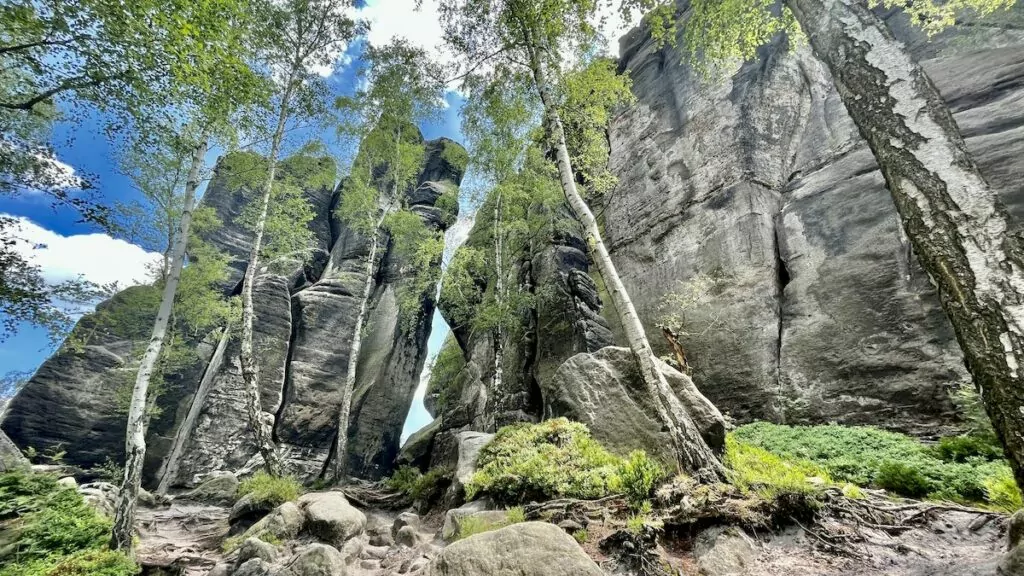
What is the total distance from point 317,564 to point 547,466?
3.56 meters

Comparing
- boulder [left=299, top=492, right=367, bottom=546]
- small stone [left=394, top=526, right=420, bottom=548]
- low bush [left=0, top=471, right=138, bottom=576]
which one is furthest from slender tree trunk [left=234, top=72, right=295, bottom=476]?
small stone [left=394, top=526, right=420, bottom=548]

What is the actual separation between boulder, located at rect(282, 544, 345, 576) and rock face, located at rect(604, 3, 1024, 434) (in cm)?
1129

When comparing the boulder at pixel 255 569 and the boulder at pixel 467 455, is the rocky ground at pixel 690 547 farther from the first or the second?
the boulder at pixel 467 455

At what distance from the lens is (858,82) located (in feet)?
12.5

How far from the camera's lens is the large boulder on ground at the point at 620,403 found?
6852 mm

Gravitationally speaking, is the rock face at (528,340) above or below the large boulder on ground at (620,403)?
above

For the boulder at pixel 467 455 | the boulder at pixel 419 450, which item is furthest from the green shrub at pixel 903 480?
the boulder at pixel 419 450

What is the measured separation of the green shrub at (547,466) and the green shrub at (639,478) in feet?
0.68

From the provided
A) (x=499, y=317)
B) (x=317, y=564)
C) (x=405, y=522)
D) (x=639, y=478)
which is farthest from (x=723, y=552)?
(x=499, y=317)

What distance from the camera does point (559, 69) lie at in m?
10.2

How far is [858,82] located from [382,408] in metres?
24.0

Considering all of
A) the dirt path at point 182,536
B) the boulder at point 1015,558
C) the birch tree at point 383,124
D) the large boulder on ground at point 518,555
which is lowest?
the dirt path at point 182,536

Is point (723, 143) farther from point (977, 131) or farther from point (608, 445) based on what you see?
point (608, 445)

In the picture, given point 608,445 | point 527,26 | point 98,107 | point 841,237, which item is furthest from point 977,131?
point 98,107
